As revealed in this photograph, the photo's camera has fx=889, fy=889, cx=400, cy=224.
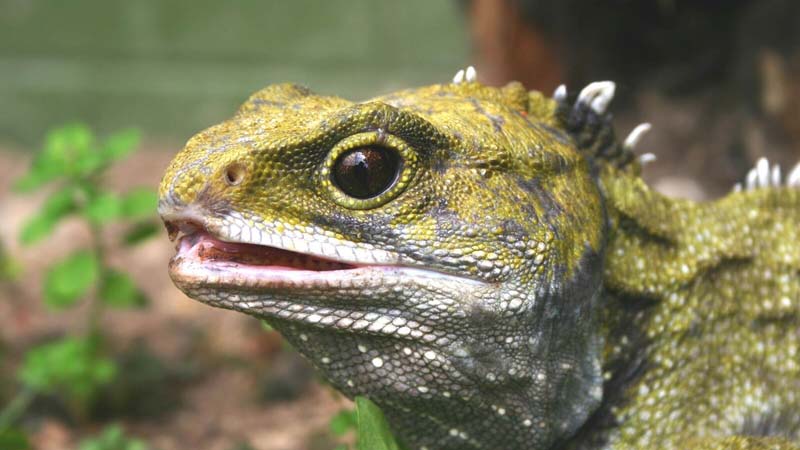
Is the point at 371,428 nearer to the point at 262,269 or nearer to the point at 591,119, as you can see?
the point at 262,269

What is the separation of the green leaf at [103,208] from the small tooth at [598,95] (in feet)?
9.52

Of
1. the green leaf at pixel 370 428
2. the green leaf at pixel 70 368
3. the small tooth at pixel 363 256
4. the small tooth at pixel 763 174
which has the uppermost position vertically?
the green leaf at pixel 70 368

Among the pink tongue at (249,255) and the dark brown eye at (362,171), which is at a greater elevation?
the dark brown eye at (362,171)

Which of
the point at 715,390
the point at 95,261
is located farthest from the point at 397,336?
the point at 95,261

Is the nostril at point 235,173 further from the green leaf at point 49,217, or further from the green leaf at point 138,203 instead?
the green leaf at point 49,217

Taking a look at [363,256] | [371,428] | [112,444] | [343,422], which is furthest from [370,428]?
[112,444]

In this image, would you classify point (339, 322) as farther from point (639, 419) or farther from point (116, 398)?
point (116, 398)

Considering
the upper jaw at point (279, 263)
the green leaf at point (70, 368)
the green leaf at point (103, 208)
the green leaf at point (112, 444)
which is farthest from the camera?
the green leaf at point (70, 368)

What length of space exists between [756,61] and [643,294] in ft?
13.9

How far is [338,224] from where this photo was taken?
2.87m

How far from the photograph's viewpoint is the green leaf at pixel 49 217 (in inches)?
213

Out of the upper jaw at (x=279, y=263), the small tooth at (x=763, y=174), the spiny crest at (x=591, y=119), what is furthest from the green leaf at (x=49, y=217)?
the small tooth at (x=763, y=174)

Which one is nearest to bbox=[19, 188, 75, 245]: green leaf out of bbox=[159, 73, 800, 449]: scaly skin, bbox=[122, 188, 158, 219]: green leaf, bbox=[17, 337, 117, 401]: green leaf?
bbox=[122, 188, 158, 219]: green leaf

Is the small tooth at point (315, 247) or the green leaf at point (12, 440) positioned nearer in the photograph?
the small tooth at point (315, 247)
